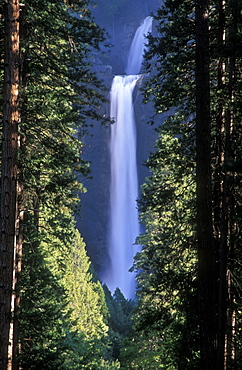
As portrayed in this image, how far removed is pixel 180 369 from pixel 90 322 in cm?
1468

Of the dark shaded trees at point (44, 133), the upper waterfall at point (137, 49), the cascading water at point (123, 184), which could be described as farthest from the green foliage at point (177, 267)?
the upper waterfall at point (137, 49)

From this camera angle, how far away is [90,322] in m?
20.1

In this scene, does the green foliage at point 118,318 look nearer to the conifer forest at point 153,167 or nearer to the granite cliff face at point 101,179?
the conifer forest at point 153,167

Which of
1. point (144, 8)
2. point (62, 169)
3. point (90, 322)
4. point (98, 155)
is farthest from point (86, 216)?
point (144, 8)

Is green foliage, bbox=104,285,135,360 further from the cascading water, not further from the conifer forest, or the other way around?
the cascading water

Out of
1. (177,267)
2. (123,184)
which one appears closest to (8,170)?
(177,267)

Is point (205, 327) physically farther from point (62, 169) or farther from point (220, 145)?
point (62, 169)

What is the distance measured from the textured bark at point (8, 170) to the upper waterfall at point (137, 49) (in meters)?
77.4

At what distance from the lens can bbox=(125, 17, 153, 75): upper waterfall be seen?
79656 mm

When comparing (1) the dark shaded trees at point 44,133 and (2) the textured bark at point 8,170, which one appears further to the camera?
(1) the dark shaded trees at point 44,133

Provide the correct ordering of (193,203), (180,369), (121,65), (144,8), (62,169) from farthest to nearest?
(144,8)
(121,65)
(62,169)
(193,203)
(180,369)

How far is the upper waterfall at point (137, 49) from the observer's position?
79.7 meters

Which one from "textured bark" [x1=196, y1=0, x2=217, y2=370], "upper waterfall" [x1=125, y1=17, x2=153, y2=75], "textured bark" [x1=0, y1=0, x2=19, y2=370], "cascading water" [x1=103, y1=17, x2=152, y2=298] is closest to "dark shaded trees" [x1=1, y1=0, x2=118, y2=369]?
"textured bark" [x1=0, y1=0, x2=19, y2=370]

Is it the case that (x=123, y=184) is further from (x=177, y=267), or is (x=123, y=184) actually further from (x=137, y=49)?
(x=177, y=267)
